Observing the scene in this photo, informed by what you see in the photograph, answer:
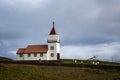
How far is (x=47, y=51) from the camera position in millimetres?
82562

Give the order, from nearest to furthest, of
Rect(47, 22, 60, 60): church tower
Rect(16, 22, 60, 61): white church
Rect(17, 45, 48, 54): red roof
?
Rect(16, 22, 60, 61): white church, Rect(47, 22, 60, 60): church tower, Rect(17, 45, 48, 54): red roof

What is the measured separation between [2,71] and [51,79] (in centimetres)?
766

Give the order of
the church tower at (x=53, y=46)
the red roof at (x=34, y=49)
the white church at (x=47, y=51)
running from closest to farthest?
1. the white church at (x=47, y=51)
2. the church tower at (x=53, y=46)
3. the red roof at (x=34, y=49)

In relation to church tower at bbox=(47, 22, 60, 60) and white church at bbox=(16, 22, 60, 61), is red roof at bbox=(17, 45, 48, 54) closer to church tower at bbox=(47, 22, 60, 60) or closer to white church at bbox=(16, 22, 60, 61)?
white church at bbox=(16, 22, 60, 61)

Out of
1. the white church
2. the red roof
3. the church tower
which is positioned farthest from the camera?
the red roof

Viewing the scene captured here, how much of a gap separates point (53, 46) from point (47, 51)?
2.35 m

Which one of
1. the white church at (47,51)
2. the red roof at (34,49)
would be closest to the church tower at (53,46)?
the white church at (47,51)

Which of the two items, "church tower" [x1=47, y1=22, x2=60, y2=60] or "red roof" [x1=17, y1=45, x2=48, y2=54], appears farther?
"red roof" [x1=17, y1=45, x2=48, y2=54]

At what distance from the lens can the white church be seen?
8269cm

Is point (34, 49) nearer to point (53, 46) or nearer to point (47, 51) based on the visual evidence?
point (47, 51)

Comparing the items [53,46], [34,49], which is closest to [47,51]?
[53,46]

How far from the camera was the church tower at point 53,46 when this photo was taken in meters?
82.9

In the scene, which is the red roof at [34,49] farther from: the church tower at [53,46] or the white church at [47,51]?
the church tower at [53,46]

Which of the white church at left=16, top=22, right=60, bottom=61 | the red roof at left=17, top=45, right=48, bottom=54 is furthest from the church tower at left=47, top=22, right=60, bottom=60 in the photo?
the red roof at left=17, top=45, right=48, bottom=54
